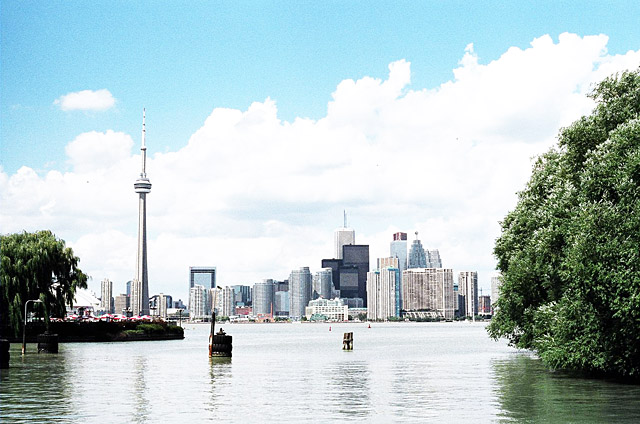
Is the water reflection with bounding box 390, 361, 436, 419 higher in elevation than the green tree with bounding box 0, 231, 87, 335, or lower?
lower

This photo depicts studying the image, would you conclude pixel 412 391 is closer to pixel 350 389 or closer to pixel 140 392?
pixel 350 389

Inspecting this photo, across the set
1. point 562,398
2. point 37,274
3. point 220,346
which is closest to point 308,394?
point 562,398

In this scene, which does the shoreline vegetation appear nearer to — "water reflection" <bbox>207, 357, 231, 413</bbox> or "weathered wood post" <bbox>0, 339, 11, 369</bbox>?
"water reflection" <bbox>207, 357, 231, 413</bbox>

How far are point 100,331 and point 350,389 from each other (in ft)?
254

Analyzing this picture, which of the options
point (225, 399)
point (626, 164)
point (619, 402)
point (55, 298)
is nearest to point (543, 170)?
point (626, 164)

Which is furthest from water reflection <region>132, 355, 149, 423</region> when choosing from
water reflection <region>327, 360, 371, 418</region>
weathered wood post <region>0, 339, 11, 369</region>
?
weathered wood post <region>0, 339, 11, 369</region>

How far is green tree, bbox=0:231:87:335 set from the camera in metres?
89.6

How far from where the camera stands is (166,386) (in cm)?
4541

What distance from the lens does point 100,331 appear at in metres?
Result: 114

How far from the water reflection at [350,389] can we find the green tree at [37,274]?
3991 centimetres

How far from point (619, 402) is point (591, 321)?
16.2 feet

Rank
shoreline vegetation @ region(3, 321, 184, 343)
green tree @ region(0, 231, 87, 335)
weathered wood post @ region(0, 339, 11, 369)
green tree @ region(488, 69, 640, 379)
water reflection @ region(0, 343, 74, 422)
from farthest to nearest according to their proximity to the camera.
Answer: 1. shoreline vegetation @ region(3, 321, 184, 343)
2. green tree @ region(0, 231, 87, 335)
3. weathered wood post @ region(0, 339, 11, 369)
4. green tree @ region(488, 69, 640, 379)
5. water reflection @ region(0, 343, 74, 422)

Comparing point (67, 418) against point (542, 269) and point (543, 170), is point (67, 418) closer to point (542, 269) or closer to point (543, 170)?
point (542, 269)

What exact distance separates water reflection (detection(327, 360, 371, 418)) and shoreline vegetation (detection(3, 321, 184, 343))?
4762 centimetres
